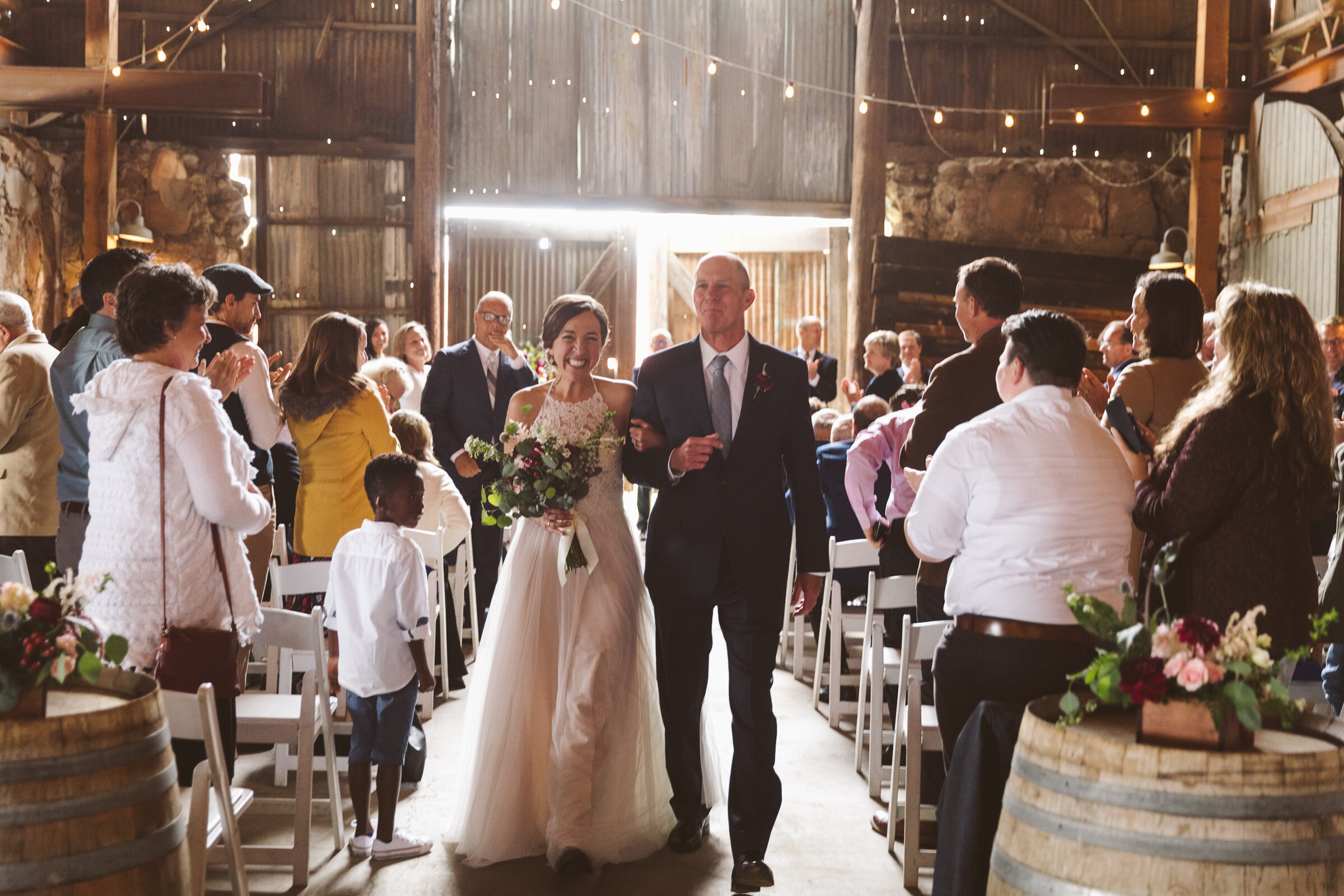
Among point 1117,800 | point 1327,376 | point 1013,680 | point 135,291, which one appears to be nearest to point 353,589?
point 135,291

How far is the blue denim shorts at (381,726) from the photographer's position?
3.73 metres

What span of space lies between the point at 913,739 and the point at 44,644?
234 centimetres

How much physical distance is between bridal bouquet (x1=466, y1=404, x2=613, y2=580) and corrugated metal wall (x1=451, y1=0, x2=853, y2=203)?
8.44m

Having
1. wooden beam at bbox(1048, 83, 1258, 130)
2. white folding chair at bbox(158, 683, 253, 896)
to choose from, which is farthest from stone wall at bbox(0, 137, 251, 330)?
white folding chair at bbox(158, 683, 253, 896)

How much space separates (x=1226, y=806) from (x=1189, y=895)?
0.15m

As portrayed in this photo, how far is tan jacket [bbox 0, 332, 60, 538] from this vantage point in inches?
188

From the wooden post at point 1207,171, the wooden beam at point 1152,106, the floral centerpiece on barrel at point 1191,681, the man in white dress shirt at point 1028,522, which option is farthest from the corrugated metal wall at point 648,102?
the floral centerpiece on barrel at point 1191,681

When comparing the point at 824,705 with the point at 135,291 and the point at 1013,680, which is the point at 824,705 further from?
the point at 135,291

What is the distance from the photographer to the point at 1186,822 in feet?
6.14

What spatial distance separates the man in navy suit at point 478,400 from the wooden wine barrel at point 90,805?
4280mm

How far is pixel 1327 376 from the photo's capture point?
2.84 metres

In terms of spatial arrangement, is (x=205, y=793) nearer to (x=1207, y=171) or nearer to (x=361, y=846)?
(x=361, y=846)

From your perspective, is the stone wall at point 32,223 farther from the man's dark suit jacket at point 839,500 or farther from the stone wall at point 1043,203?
the stone wall at point 1043,203

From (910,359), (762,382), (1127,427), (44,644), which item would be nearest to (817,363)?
(910,359)
